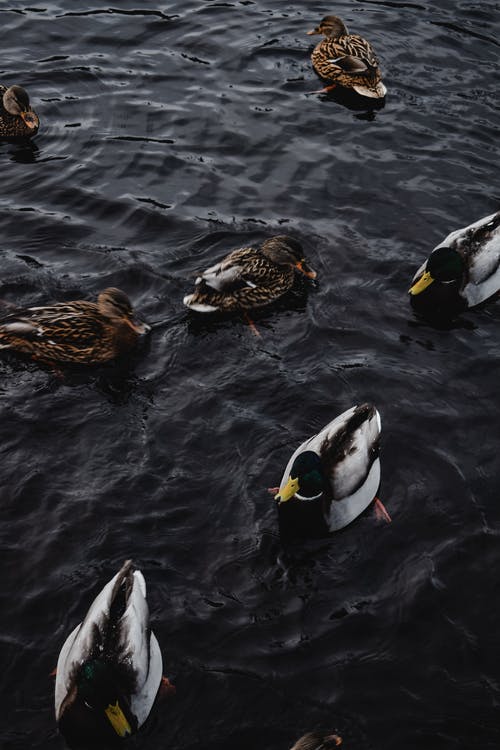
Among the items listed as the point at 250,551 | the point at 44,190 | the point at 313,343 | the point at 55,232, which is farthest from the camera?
the point at 44,190

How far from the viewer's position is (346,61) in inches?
488

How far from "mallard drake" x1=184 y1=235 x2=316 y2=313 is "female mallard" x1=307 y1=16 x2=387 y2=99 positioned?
4.16 meters

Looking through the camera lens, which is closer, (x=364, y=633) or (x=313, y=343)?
(x=364, y=633)

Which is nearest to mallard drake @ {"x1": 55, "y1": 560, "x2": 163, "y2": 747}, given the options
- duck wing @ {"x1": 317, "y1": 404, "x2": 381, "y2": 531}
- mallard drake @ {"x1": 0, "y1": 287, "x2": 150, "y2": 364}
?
duck wing @ {"x1": 317, "y1": 404, "x2": 381, "y2": 531}

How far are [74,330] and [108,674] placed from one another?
3.65m

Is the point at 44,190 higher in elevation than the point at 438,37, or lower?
lower

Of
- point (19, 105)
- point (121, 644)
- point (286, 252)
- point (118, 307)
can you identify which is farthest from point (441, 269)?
point (19, 105)

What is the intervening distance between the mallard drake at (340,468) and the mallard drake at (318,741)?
178cm

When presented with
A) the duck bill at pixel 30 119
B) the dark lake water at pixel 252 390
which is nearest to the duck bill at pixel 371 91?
the dark lake water at pixel 252 390

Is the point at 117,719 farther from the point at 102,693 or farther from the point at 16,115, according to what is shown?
the point at 16,115

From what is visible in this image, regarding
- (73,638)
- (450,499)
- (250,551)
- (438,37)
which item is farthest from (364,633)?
(438,37)

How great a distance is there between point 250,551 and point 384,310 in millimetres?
3540

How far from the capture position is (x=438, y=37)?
538 inches

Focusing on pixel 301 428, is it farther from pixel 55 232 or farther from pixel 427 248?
pixel 55 232
